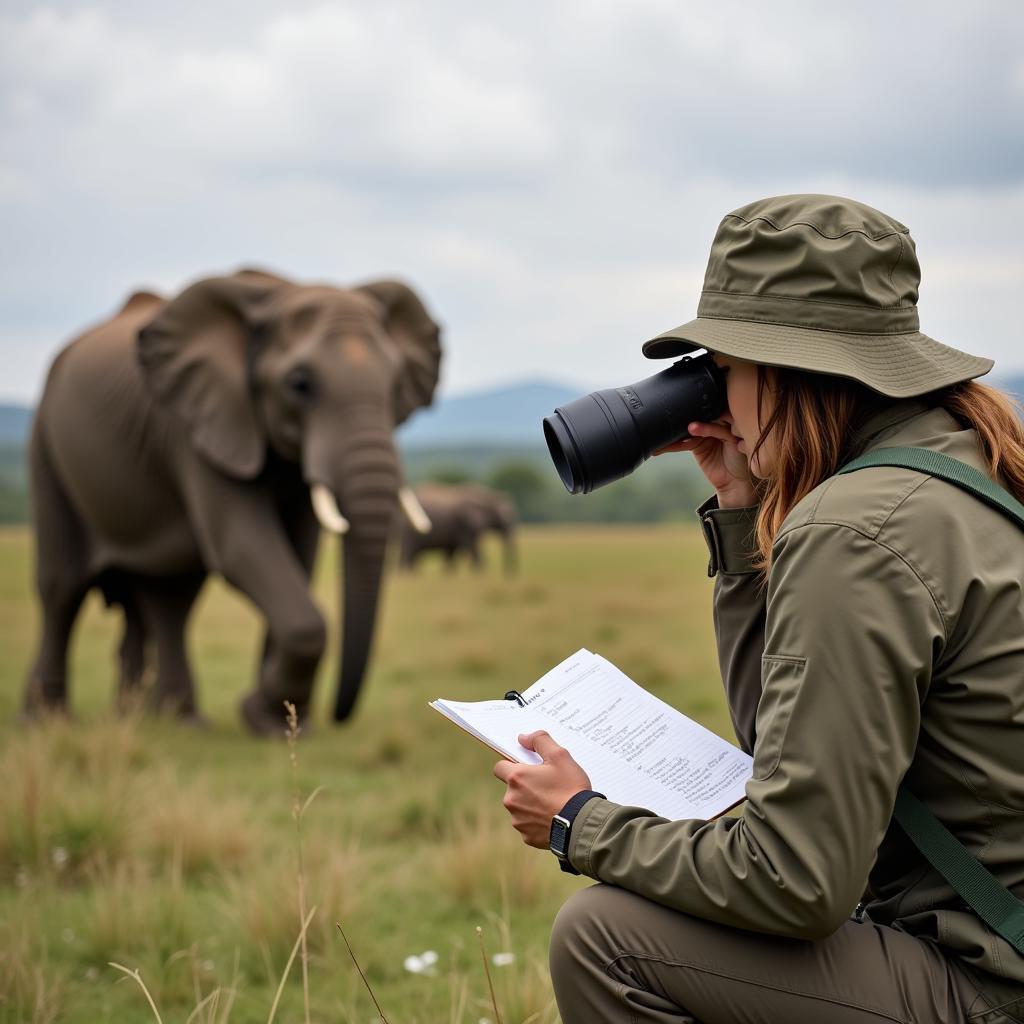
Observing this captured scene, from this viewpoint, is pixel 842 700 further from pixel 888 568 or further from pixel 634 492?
pixel 634 492

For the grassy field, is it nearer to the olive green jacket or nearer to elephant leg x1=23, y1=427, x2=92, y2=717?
elephant leg x1=23, y1=427, x2=92, y2=717

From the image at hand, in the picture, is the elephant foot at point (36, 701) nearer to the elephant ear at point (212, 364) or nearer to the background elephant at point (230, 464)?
the background elephant at point (230, 464)

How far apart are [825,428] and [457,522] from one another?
1126 inches

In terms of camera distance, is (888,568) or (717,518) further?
(717,518)

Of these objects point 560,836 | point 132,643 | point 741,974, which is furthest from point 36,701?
point 741,974

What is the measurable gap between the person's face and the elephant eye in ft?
19.9

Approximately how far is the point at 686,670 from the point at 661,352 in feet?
31.8

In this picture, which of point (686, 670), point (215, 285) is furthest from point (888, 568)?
point (686, 670)

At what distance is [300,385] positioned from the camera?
325 inches

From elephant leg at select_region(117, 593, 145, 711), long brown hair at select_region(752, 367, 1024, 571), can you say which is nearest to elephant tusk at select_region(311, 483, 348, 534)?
elephant leg at select_region(117, 593, 145, 711)

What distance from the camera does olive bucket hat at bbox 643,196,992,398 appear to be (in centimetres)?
217

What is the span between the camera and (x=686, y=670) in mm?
12008

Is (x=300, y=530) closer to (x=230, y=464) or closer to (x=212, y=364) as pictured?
(x=230, y=464)

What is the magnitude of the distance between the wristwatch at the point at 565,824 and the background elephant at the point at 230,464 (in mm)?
5681
